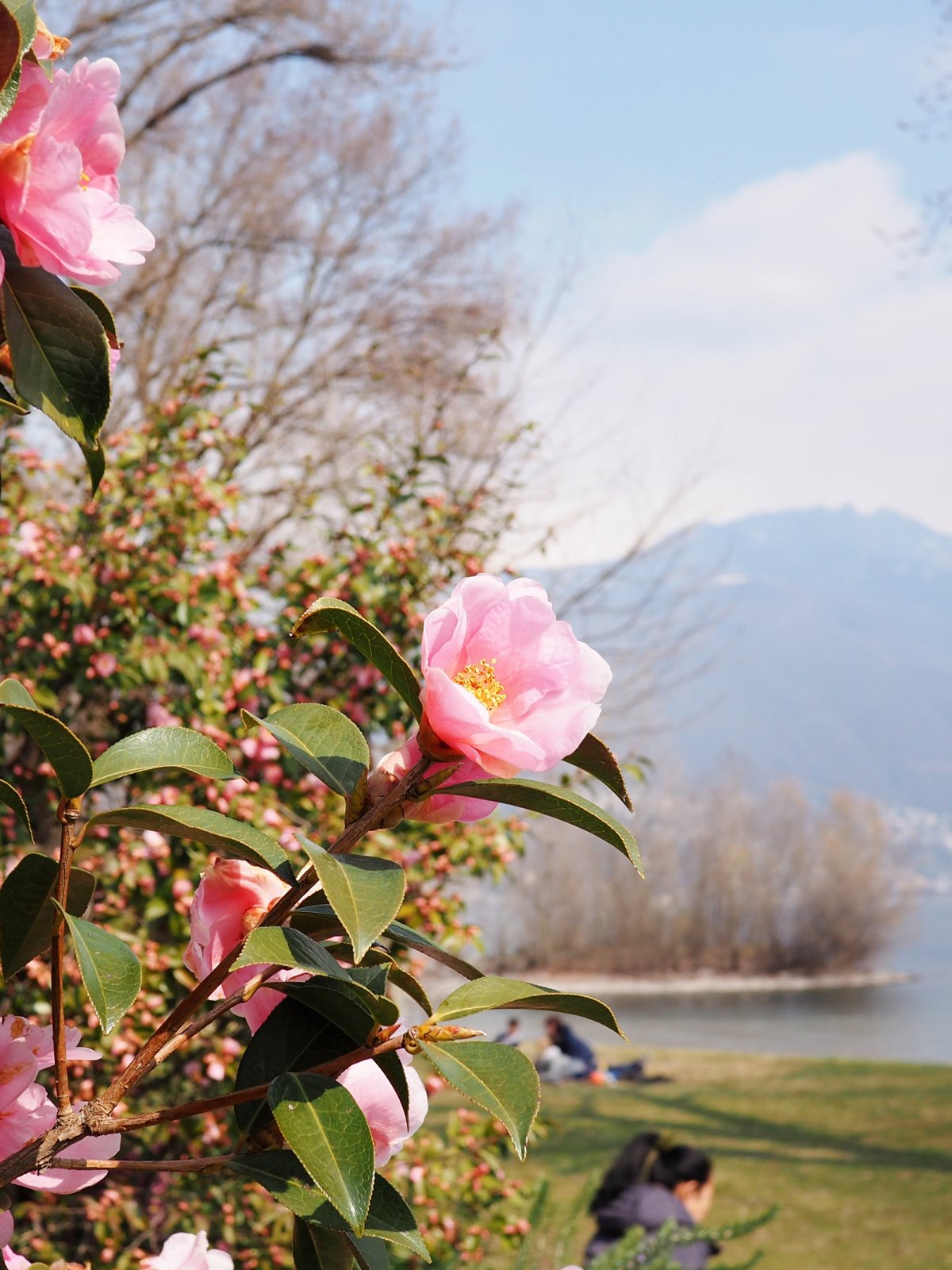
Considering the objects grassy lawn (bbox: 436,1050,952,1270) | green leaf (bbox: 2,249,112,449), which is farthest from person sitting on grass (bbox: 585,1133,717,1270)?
green leaf (bbox: 2,249,112,449)

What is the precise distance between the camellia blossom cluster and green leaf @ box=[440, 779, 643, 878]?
Result: 0.24 m

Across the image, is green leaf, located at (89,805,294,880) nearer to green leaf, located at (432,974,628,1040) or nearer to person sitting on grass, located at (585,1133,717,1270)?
green leaf, located at (432,974,628,1040)

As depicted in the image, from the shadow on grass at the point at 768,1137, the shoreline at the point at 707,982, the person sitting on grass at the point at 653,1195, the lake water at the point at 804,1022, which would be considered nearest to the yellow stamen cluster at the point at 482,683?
the person sitting on grass at the point at 653,1195

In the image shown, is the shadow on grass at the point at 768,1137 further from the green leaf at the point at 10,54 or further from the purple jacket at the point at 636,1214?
the green leaf at the point at 10,54

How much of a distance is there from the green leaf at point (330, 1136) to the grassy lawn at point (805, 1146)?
284 cm

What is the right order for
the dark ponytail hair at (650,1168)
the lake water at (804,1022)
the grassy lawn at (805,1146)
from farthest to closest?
the lake water at (804,1022) < the grassy lawn at (805,1146) < the dark ponytail hair at (650,1168)

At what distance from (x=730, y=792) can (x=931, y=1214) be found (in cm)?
3158

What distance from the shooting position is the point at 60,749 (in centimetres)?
56

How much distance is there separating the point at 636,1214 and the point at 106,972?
377 centimetres

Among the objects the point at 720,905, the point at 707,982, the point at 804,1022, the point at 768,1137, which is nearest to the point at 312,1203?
the point at 768,1137

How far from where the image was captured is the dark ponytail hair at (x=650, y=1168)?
411 cm

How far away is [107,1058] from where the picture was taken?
90.9 inches

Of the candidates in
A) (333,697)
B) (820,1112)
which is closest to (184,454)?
(333,697)

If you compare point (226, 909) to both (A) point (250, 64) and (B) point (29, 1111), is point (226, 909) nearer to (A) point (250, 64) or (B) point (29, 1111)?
(B) point (29, 1111)
